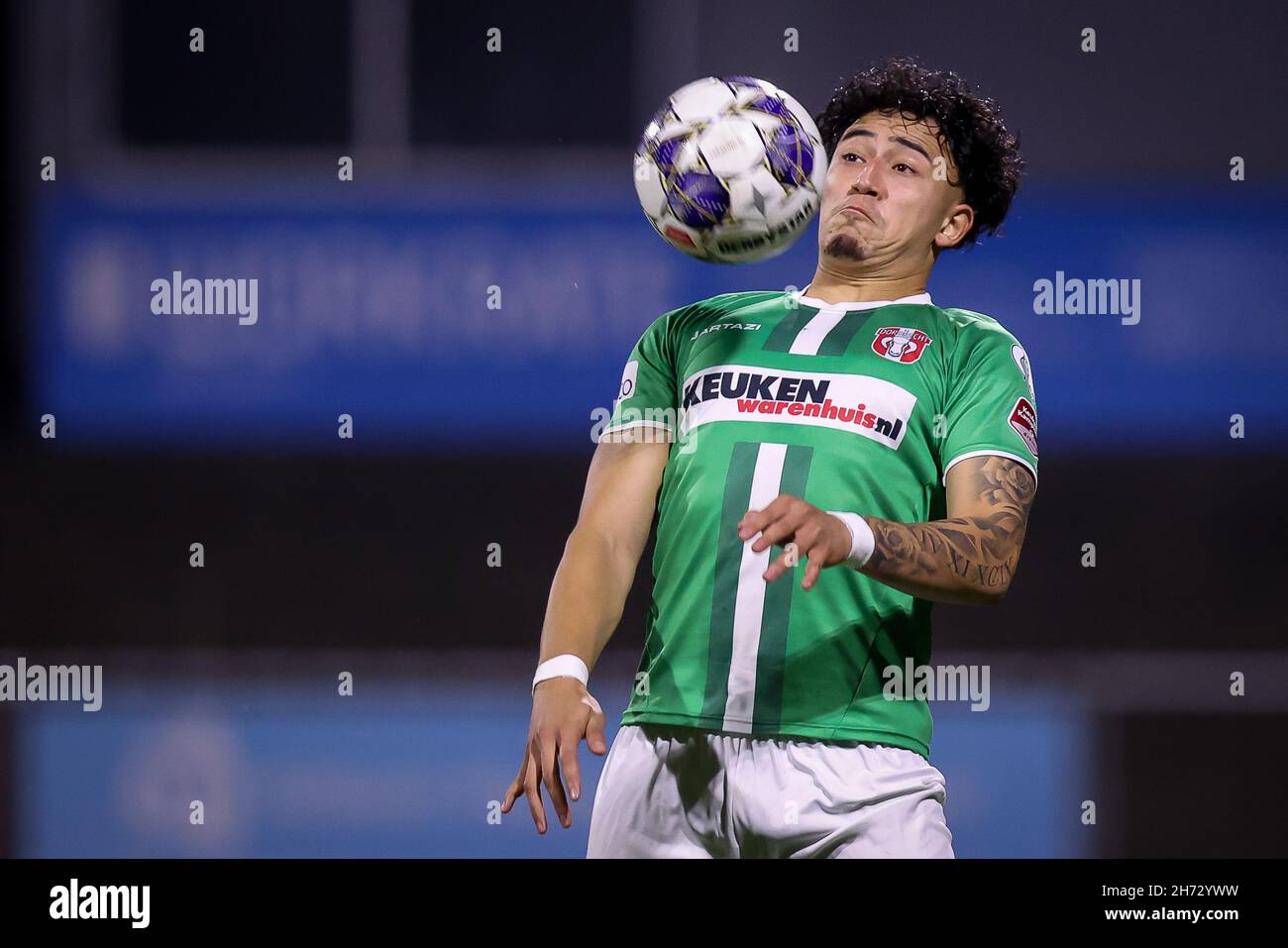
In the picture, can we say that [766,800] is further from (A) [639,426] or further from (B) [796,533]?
(A) [639,426]

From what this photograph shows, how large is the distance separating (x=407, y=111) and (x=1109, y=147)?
6.44 ft

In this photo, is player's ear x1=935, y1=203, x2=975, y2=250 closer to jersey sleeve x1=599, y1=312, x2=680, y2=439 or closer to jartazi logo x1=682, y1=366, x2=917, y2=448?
jartazi logo x1=682, y1=366, x2=917, y2=448

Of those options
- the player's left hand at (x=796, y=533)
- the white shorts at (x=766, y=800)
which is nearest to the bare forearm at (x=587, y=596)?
the white shorts at (x=766, y=800)

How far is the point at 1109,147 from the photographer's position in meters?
4.13

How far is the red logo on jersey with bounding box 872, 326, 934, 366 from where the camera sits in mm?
2719

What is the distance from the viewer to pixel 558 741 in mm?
2432

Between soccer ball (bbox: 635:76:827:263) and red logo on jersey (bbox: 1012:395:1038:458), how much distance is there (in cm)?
51

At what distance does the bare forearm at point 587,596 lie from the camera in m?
2.59

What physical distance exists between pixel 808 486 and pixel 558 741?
631 mm

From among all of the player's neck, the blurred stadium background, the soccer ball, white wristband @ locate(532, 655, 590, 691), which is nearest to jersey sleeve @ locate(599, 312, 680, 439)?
the soccer ball

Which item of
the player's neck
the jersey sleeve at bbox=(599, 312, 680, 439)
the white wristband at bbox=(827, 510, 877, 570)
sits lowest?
the white wristband at bbox=(827, 510, 877, 570)
